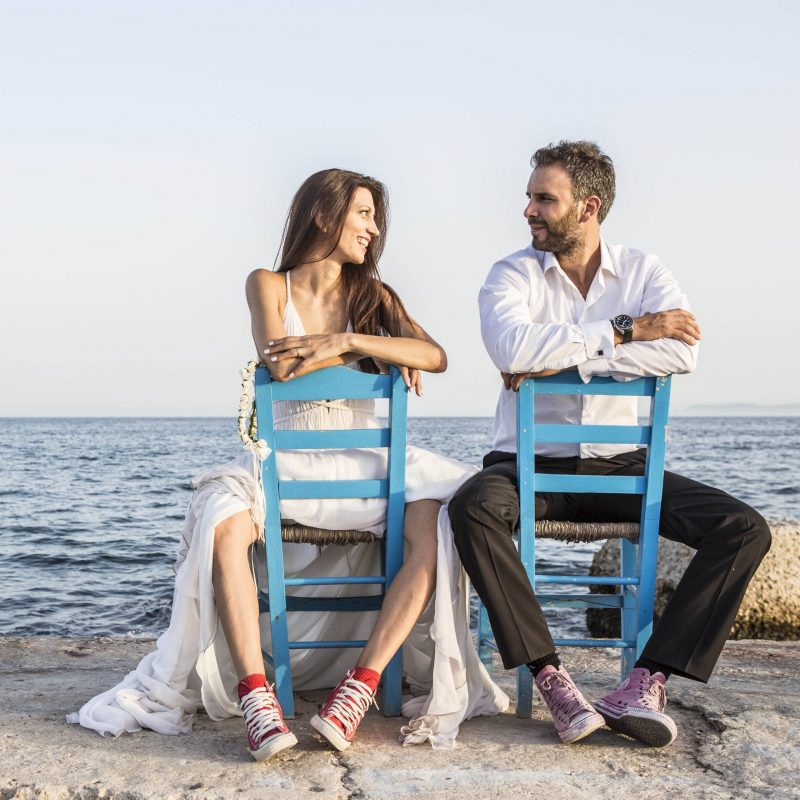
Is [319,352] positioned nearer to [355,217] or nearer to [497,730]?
[355,217]

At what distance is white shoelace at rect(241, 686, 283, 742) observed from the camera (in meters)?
2.86

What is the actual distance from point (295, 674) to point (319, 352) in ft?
4.14

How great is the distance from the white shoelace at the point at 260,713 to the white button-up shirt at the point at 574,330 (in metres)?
1.25

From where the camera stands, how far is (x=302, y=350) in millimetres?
3248

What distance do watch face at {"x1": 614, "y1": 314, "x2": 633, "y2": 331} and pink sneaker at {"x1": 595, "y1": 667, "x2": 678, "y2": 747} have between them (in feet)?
3.67

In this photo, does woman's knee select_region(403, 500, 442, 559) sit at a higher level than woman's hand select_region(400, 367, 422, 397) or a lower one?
lower

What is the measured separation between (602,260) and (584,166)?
1.23ft

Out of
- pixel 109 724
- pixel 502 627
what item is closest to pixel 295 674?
pixel 109 724

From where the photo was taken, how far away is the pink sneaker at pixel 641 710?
292 cm

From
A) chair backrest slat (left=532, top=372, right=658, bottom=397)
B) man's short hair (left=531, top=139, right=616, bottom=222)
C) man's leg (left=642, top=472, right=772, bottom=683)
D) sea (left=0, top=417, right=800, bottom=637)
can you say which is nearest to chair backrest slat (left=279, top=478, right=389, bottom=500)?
chair backrest slat (left=532, top=372, right=658, bottom=397)

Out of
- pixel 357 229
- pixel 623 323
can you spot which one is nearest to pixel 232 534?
pixel 357 229

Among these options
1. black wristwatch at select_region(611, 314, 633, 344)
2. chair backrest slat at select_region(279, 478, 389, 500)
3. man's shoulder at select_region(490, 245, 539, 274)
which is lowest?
chair backrest slat at select_region(279, 478, 389, 500)

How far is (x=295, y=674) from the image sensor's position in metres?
3.66

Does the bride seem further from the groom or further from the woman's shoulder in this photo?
the groom
